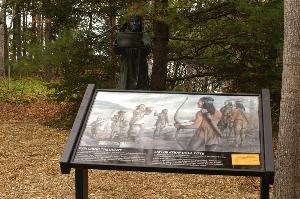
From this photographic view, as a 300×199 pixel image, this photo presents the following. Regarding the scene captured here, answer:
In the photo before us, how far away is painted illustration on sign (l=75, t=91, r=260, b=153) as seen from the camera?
12.2ft

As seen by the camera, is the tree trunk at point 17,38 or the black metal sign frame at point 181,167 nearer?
the black metal sign frame at point 181,167

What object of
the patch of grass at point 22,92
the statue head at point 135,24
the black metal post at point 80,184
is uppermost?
the statue head at point 135,24

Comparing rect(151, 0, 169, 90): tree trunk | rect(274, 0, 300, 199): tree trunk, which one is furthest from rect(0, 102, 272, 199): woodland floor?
rect(151, 0, 169, 90): tree trunk

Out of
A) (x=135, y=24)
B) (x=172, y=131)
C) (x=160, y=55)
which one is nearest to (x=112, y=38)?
(x=160, y=55)

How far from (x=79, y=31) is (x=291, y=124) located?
6.15 m

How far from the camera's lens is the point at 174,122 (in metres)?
3.93

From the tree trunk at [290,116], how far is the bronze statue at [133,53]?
2.44 metres

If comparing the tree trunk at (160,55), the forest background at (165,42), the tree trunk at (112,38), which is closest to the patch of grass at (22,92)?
the tree trunk at (112,38)

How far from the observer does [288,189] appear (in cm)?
548

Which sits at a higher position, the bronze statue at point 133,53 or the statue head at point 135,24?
the statue head at point 135,24

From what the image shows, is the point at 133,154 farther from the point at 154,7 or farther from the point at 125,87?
the point at 154,7

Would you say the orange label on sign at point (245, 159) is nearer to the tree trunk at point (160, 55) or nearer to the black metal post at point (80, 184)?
the black metal post at point (80, 184)

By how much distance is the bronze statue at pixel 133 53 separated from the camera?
7.32 metres

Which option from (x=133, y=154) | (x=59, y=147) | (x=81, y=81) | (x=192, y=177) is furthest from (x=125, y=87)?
(x=133, y=154)
